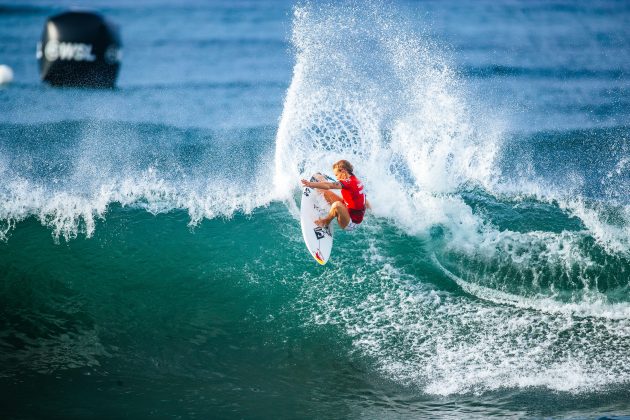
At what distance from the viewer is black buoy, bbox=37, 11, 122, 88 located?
7453 mm

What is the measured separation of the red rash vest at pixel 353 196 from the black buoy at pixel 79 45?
2904mm

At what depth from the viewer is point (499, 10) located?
552 inches

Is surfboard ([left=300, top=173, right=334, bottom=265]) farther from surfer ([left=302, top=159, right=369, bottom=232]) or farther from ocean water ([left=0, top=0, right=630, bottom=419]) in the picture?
ocean water ([left=0, top=0, right=630, bottom=419])

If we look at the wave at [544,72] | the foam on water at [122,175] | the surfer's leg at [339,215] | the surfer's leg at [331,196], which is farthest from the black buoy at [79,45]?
the wave at [544,72]

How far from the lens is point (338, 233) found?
835cm

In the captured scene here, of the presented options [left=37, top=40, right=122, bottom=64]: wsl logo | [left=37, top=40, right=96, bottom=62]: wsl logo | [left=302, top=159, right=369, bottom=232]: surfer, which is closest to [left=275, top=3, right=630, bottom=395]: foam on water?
[left=302, top=159, right=369, bottom=232]: surfer

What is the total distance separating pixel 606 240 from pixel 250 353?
4685 mm

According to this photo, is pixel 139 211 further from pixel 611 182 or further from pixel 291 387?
pixel 611 182

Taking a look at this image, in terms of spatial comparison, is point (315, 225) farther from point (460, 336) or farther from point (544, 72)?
point (544, 72)

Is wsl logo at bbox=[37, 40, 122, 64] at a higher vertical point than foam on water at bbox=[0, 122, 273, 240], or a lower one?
higher

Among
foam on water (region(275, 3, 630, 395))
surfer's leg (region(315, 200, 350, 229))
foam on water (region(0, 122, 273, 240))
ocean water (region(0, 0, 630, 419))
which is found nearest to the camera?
ocean water (region(0, 0, 630, 419))

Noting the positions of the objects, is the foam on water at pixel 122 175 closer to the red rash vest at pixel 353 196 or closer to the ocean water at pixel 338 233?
the ocean water at pixel 338 233

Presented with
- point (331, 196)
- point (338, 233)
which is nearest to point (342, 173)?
point (331, 196)

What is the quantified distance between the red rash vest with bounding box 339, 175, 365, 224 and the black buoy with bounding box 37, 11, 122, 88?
2.90m
